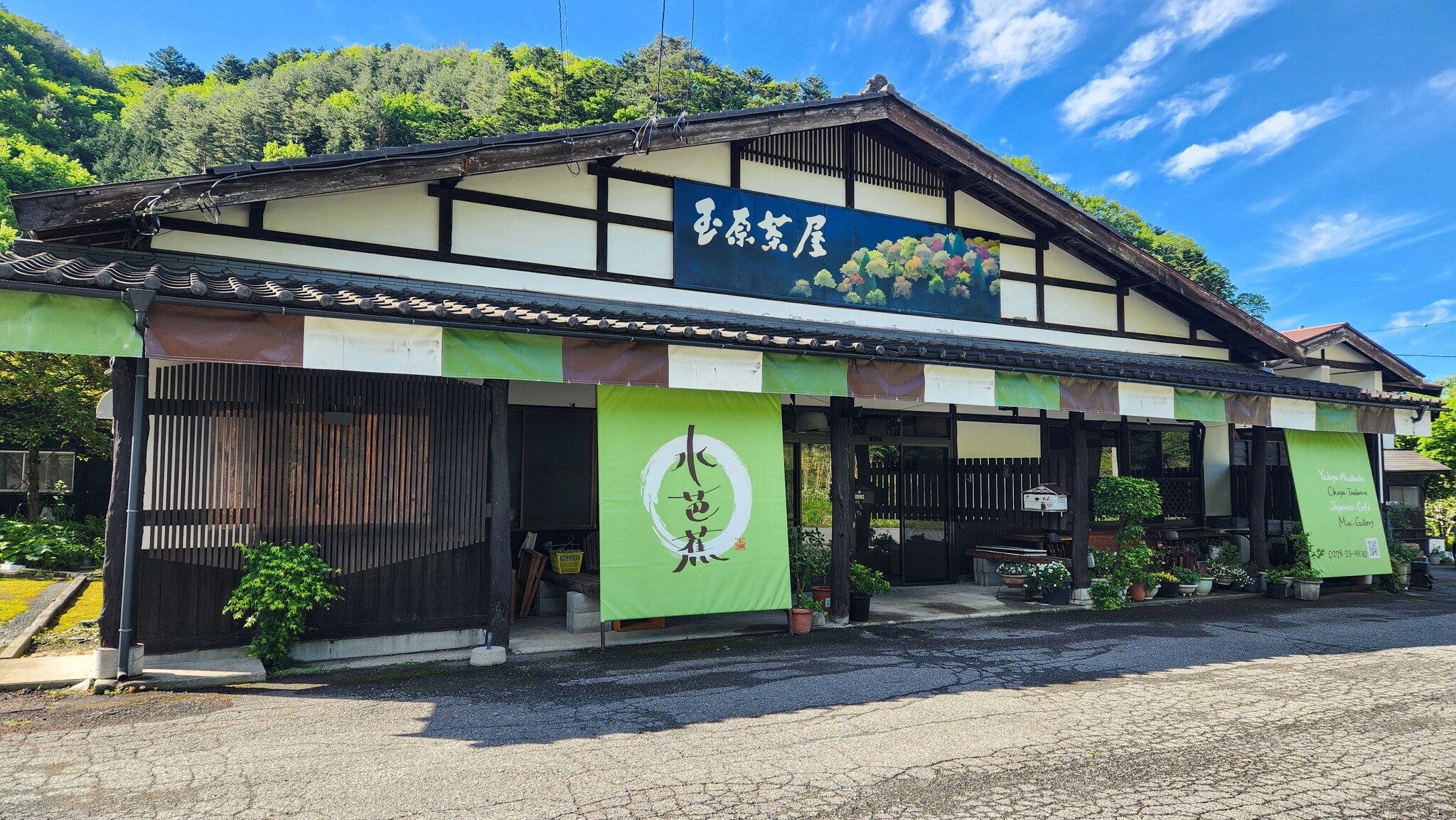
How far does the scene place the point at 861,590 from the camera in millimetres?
9430

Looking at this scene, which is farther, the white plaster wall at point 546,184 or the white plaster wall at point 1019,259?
the white plaster wall at point 1019,259

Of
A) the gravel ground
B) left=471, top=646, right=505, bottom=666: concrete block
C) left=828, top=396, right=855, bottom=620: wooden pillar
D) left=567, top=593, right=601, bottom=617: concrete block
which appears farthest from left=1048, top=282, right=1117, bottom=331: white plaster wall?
left=471, top=646, right=505, bottom=666: concrete block

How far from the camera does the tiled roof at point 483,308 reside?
5.84 metres

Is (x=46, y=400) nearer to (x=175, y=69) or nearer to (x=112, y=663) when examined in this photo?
(x=112, y=663)

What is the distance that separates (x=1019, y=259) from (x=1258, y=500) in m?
5.28

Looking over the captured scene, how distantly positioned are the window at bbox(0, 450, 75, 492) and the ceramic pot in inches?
638

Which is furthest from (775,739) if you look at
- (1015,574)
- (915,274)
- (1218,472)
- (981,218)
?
(1218,472)

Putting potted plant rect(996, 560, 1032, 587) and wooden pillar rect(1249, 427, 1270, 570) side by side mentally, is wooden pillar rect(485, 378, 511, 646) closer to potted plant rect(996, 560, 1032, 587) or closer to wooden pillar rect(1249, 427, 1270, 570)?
potted plant rect(996, 560, 1032, 587)

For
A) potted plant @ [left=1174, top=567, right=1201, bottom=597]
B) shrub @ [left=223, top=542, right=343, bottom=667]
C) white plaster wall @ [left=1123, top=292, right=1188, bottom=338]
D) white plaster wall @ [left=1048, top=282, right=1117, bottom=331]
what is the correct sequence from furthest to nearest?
white plaster wall @ [left=1123, top=292, right=1188, bottom=338] → white plaster wall @ [left=1048, top=282, right=1117, bottom=331] → potted plant @ [left=1174, top=567, right=1201, bottom=597] → shrub @ [left=223, top=542, right=343, bottom=667]

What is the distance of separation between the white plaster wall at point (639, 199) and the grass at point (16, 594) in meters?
8.16

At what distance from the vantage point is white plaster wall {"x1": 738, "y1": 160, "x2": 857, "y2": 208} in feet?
34.5

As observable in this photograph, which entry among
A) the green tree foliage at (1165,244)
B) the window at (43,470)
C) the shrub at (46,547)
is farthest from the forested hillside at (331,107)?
the shrub at (46,547)

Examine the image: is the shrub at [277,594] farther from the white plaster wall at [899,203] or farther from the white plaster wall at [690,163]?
the white plaster wall at [899,203]

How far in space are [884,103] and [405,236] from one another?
21.0 feet
